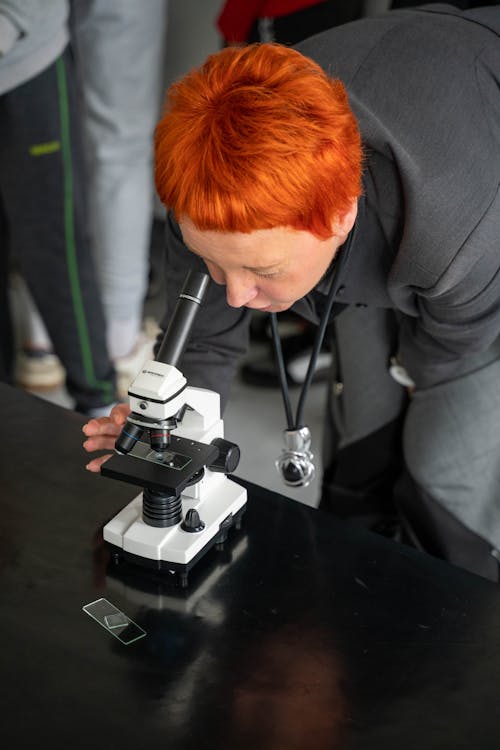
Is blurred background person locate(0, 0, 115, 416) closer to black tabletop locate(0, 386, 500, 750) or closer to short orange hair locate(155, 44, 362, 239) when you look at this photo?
black tabletop locate(0, 386, 500, 750)

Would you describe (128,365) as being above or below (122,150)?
below

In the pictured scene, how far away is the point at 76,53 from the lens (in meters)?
2.40

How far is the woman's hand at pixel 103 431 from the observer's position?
1104 mm

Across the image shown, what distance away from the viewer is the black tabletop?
2.66 ft

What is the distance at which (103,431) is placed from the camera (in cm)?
112

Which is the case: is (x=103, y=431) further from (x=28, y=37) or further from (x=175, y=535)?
(x=28, y=37)

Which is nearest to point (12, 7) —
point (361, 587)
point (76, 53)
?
point (76, 53)

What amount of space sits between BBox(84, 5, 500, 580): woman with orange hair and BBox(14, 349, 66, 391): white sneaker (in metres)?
1.28

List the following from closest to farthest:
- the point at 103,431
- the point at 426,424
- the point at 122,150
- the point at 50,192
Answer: the point at 103,431, the point at 426,424, the point at 50,192, the point at 122,150

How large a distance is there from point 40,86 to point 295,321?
1234 mm

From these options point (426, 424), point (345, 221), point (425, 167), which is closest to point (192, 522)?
point (345, 221)

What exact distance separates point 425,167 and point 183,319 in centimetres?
33

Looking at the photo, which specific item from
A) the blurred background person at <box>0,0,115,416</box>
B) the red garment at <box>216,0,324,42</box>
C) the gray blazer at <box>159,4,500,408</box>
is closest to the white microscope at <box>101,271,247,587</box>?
the gray blazer at <box>159,4,500,408</box>

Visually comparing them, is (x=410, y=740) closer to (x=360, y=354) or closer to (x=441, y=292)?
(x=441, y=292)
